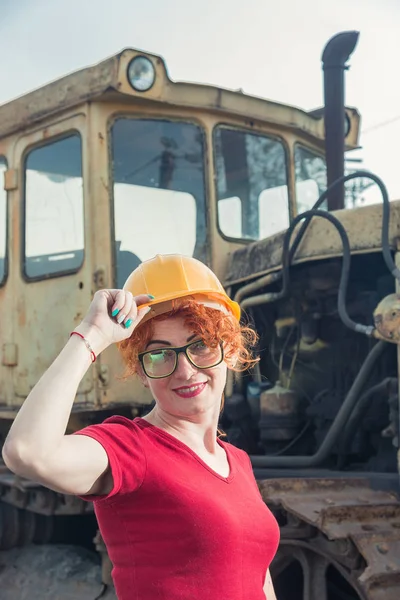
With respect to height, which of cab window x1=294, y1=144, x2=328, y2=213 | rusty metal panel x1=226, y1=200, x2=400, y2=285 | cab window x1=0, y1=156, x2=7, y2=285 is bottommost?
rusty metal panel x1=226, y1=200, x2=400, y2=285

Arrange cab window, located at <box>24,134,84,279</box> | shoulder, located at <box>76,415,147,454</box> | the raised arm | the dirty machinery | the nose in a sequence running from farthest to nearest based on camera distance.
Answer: cab window, located at <box>24,134,84,279</box> → the dirty machinery → the nose → shoulder, located at <box>76,415,147,454</box> → the raised arm

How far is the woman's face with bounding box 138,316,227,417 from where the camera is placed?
65.9 inches

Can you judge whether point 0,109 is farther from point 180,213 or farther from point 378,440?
point 378,440

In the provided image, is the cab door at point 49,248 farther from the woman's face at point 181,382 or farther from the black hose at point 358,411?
the woman's face at point 181,382

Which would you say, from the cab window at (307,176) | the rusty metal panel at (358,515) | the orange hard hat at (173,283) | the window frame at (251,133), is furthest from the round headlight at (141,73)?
the orange hard hat at (173,283)

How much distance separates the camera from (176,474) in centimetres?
154

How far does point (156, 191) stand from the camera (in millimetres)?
4742

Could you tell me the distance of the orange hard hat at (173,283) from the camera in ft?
5.61

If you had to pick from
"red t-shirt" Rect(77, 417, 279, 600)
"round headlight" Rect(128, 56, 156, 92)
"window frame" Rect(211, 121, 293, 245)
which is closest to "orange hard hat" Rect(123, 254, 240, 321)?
"red t-shirt" Rect(77, 417, 279, 600)

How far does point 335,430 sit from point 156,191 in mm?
1755

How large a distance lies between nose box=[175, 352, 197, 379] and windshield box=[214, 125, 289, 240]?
3228mm

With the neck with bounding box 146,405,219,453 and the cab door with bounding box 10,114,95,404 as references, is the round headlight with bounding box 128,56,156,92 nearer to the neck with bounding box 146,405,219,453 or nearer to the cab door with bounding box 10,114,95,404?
the cab door with bounding box 10,114,95,404

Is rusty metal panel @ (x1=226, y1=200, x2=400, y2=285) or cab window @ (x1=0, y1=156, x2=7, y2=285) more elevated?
cab window @ (x1=0, y1=156, x2=7, y2=285)

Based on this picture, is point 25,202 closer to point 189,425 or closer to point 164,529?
point 189,425
